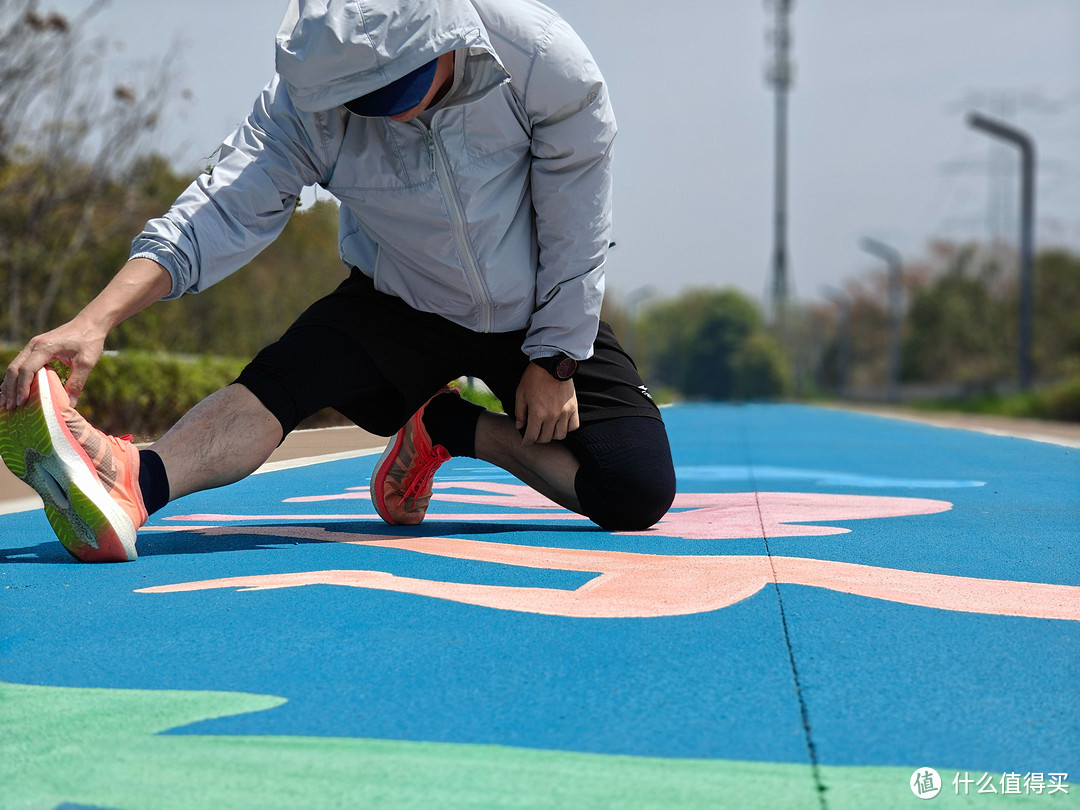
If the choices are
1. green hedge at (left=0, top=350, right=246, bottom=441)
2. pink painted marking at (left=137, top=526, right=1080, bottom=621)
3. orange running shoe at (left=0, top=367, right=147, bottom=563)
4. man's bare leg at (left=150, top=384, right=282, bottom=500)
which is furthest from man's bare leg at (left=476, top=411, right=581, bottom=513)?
green hedge at (left=0, top=350, right=246, bottom=441)

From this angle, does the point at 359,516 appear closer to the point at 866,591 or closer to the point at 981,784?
the point at 866,591

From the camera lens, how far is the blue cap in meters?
2.40

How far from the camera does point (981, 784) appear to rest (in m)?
1.24

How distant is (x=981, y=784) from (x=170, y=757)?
932mm

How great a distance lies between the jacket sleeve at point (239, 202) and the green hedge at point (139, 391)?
12.4 ft

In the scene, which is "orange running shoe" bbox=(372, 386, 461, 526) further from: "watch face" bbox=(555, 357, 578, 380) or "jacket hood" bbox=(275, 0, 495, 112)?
"jacket hood" bbox=(275, 0, 495, 112)

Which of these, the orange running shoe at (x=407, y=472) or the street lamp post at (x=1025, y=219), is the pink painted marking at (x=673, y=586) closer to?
the orange running shoe at (x=407, y=472)

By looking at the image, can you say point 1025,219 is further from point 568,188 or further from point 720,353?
point 720,353

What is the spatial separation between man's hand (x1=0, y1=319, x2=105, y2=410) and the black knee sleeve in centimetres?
130

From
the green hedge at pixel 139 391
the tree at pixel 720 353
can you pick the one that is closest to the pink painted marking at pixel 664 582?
the green hedge at pixel 139 391

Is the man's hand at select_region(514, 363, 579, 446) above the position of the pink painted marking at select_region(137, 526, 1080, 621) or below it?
above

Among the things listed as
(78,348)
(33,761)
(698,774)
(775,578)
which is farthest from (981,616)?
(78,348)

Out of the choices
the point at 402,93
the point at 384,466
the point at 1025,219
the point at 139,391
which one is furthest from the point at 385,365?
the point at 1025,219

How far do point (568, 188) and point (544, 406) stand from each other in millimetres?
577
